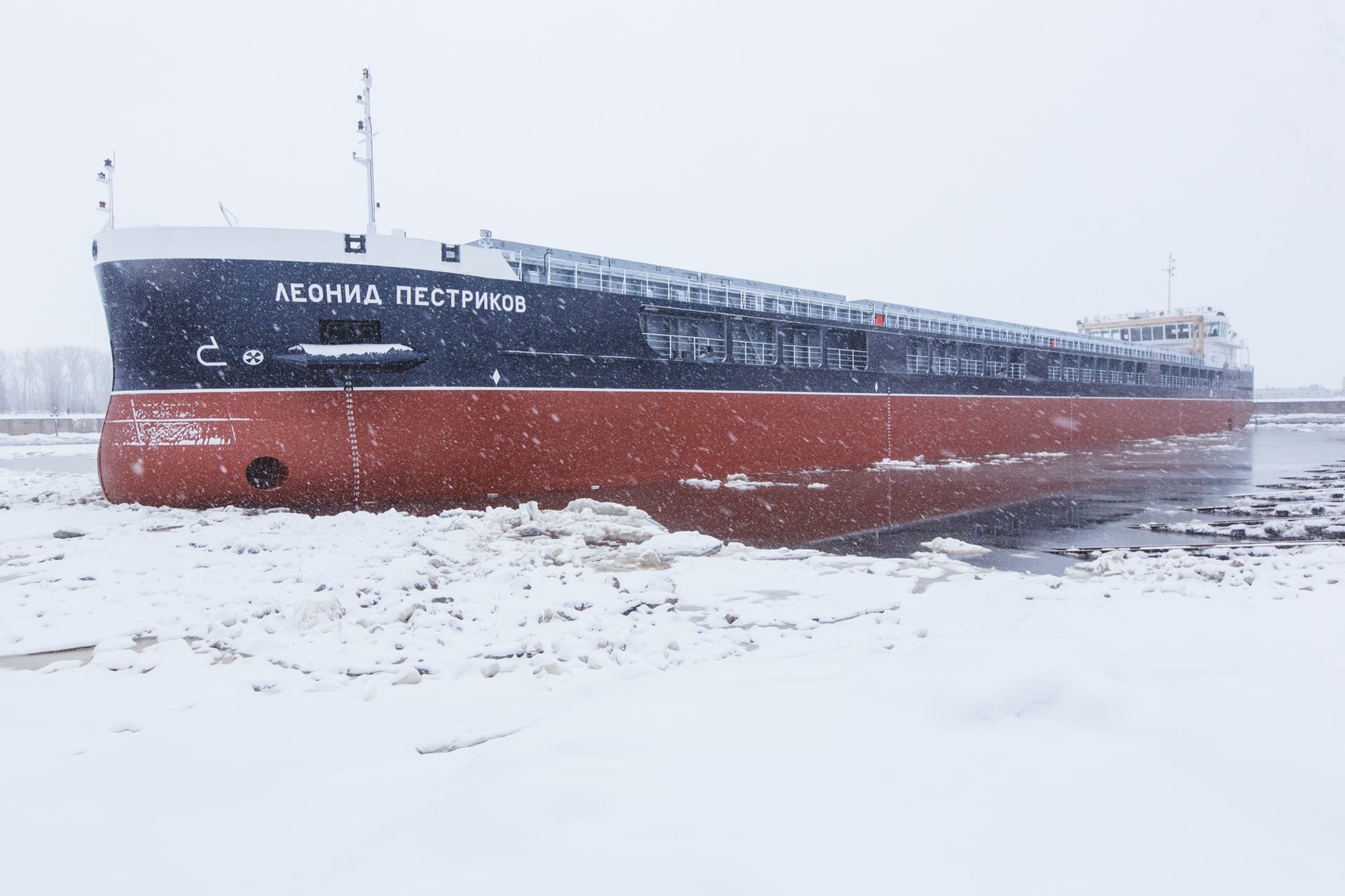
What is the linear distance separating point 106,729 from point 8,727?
458 millimetres

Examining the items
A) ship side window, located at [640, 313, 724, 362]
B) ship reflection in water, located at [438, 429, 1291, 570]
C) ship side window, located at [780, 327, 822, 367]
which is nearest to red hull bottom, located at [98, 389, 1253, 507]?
ship reflection in water, located at [438, 429, 1291, 570]

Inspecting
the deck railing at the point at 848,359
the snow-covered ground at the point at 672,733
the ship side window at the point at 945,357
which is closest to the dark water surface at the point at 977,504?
the snow-covered ground at the point at 672,733

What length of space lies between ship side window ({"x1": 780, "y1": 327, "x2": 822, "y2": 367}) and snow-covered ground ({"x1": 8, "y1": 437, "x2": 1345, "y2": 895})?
1201 cm

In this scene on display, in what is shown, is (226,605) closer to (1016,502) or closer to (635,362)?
(635,362)

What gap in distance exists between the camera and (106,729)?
325 centimetres

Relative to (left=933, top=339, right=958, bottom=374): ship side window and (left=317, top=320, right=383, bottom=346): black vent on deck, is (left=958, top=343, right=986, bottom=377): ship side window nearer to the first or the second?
(left=933, top=339, right=958, bottom=374): ship side window

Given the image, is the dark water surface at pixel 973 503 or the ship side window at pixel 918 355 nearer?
the dark water surface at pixel 973 503

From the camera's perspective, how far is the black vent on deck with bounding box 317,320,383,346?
34.7 feet

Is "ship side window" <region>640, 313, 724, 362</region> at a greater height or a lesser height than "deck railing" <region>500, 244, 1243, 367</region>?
lesser

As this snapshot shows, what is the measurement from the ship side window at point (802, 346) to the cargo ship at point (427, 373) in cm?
7

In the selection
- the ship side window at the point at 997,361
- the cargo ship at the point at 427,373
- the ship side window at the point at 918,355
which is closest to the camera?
the cargo ship at the point at 427,373

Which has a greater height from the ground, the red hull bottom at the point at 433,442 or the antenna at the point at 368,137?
the antenna at the point at 368,137

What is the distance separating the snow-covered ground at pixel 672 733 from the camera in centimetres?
211

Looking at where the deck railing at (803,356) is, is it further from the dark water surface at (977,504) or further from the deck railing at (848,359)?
the dark water surface at (977,504)
